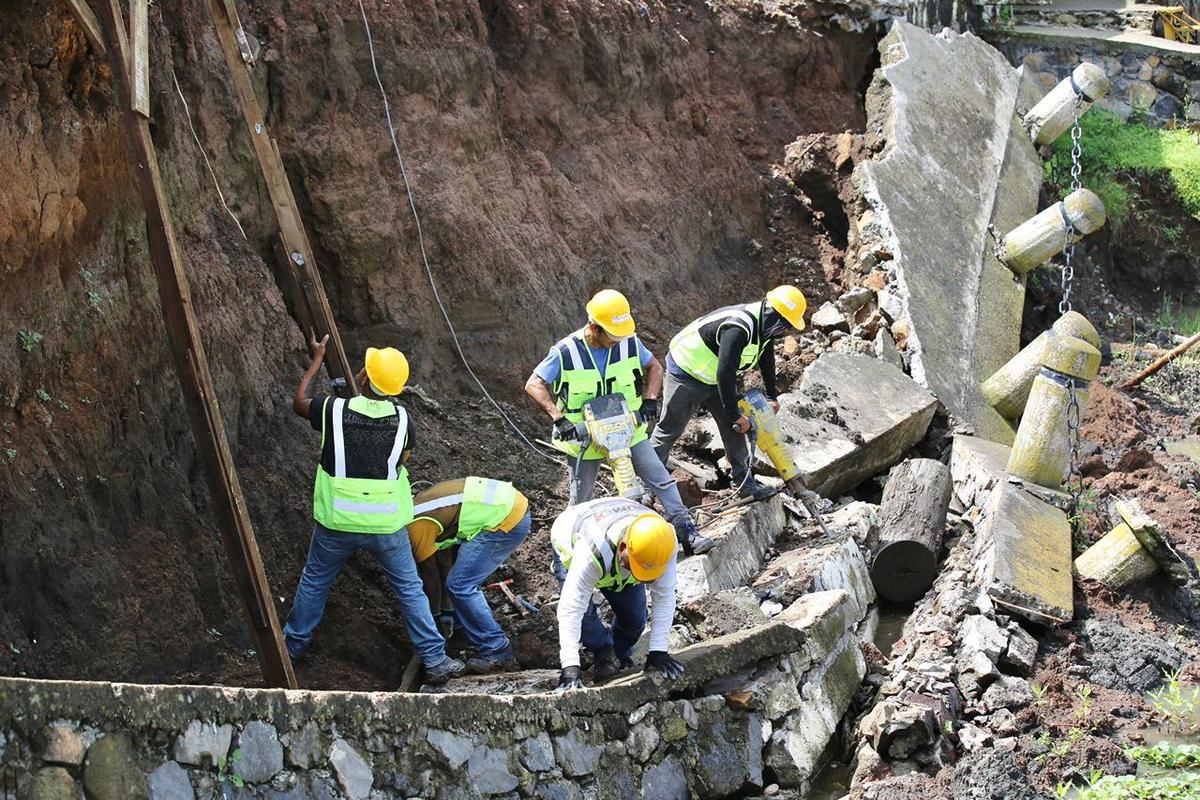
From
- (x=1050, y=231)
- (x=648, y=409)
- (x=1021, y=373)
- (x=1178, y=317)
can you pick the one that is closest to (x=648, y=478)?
(x=648, y=409)

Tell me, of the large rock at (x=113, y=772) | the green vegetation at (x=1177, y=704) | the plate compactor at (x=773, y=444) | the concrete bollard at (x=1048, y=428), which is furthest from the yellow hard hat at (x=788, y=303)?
the large rock at (x=113, y=772)

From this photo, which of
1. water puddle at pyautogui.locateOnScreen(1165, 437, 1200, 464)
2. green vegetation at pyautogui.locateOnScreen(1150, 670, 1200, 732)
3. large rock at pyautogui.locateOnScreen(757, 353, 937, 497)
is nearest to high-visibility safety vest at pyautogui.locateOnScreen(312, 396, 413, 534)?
large rock at pyautogui.locateOnScreen(757, 353, 937, 497)

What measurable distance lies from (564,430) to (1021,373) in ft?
16.6

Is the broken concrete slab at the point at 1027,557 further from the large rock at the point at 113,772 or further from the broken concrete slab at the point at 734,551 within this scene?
the large rock at the point at 113,772

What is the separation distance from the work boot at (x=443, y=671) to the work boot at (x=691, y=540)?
5.47ft

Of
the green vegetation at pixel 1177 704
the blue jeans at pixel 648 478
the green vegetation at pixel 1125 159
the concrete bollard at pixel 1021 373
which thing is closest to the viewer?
the green vegetation at pixel 1177 704

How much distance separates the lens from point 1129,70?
714 inches

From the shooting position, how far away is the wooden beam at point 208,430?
713 cm

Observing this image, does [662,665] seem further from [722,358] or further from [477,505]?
[722,358]

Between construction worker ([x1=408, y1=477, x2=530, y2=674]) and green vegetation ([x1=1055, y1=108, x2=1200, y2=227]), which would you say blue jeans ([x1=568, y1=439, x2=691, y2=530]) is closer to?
construction worker ([x1=408, y1=477, x2=530, y2=674])

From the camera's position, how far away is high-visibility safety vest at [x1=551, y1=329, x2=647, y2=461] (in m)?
8.73

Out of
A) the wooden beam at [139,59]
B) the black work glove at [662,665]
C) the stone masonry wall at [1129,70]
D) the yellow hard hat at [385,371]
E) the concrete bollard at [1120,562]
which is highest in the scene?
the wooden beam at [139,59]

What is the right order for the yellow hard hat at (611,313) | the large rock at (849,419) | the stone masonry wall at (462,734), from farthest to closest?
the large rock at (849,419), the yellow hard hat at (611,313), the stone masonry wall at (462,734)

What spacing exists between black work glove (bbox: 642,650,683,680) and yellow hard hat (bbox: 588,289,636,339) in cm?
215
